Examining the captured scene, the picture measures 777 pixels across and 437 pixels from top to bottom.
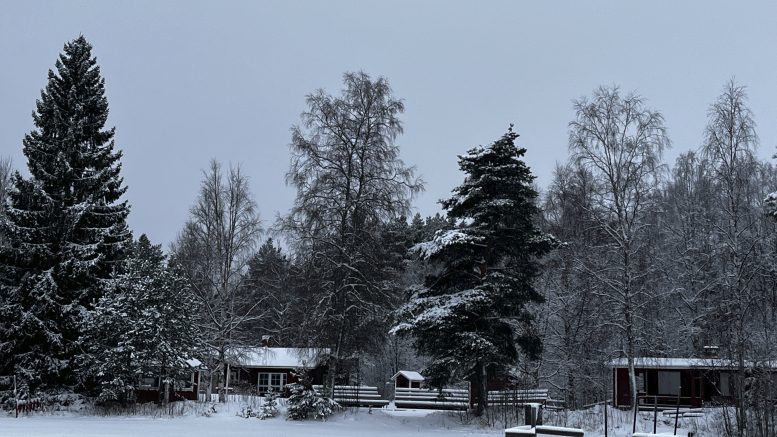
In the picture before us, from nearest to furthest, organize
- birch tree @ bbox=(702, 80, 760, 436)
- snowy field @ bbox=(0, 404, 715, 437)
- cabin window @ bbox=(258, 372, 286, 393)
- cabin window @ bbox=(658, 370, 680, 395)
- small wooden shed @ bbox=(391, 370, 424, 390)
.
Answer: snowy field @ bbox=(0, 404, 715, 437) → birch tree @ bbox=(702, 80, 760, 436) → cabin window @ bbox=(658, 370, 680, 395) → small wooden shed @ bbox=(391, 370, 424, 390) → cabin window @ bbox=(258, 372, 286, 393)

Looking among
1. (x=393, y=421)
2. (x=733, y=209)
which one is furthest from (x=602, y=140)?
(x=393, y=421)

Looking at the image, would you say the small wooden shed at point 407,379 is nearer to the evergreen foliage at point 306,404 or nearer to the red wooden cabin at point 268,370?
the red wooden cabin at point 268,370

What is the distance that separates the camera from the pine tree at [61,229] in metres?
31.4

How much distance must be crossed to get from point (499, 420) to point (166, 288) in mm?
15634

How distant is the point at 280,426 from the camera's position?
26.4m

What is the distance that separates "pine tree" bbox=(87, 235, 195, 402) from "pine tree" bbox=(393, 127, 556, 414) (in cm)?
1048

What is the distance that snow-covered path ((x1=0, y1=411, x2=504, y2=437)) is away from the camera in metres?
21.7

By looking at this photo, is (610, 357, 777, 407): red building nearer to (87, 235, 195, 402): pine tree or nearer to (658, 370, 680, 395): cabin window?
(658, 370, 680, 395): cabin window

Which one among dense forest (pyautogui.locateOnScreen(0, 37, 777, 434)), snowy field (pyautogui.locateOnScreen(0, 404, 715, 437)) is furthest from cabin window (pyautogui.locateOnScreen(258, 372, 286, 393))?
snowy field (pyautogui.locateOnScreen(0, 404, 715, 437))

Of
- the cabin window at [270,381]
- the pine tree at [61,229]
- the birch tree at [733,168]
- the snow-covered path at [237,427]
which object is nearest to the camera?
the snow-covered path at [237,427]

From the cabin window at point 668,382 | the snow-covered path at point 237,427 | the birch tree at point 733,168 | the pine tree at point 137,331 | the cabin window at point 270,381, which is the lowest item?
the cabin window at point 270,381

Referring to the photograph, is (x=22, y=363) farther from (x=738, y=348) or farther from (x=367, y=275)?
(x=738, y=348)

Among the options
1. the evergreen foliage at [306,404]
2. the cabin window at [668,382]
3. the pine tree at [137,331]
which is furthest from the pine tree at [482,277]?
the cabin window at [668,382]

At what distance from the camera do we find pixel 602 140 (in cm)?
3180
